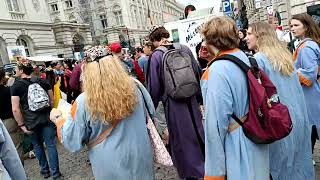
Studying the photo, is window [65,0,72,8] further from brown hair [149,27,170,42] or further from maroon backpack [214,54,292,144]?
maroon backpack [214,54,292,144]

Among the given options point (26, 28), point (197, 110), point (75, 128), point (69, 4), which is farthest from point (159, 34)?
point (69, 4)

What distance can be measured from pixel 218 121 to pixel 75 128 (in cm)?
109

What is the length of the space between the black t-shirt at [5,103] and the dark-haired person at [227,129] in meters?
3.96

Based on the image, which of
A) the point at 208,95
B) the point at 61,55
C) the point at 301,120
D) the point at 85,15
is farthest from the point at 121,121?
the point at 85,15

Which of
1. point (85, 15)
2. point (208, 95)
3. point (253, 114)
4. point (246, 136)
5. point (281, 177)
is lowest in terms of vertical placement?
point (281, 177)

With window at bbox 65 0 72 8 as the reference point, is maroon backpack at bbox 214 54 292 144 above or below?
below

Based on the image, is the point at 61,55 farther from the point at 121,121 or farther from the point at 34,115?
the point at 121,121

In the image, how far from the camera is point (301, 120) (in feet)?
9.70

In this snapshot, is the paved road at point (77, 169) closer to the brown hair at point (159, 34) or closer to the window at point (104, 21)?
the brown hair at point (159, 34)

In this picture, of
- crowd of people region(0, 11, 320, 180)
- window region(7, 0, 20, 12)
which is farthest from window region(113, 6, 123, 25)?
crowd of people region(0, 11, 320, 180)

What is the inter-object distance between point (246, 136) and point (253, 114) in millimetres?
149

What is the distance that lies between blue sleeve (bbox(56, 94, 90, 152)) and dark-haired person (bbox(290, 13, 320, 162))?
2259mm

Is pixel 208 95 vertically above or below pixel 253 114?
above

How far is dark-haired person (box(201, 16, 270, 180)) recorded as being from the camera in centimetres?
219
